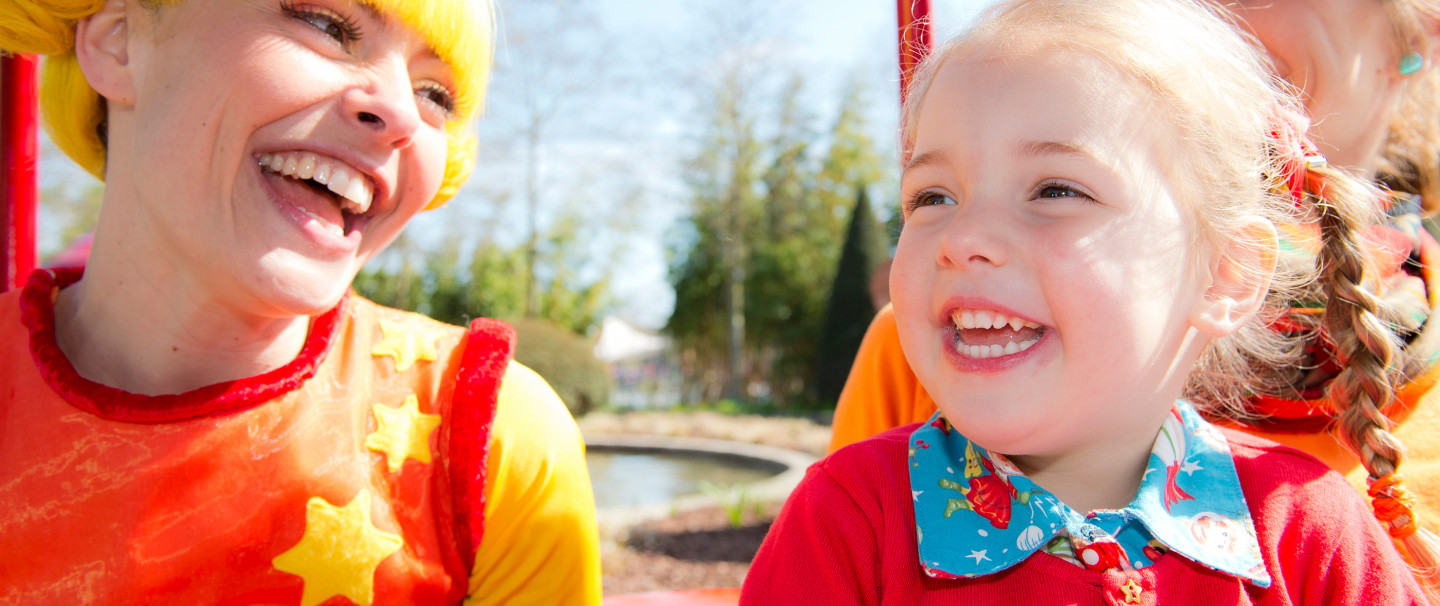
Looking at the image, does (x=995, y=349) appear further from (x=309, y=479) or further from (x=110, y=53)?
(x=110, y=53)

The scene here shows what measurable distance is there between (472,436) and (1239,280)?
1180 millimetres

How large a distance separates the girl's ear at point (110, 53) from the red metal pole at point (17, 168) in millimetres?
771

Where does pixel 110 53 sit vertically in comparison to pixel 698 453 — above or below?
above

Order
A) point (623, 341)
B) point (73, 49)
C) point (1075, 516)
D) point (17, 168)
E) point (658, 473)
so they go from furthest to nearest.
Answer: point (623, 341)
point (658, 473)
point (17, 168)
point (73, 49)
point (1075, 516)

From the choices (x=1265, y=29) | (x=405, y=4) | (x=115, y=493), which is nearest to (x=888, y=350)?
(x=1265, y=29)

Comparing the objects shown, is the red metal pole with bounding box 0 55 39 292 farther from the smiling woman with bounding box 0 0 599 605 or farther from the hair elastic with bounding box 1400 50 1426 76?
the hair elastic with bounding box 1400 50 1426 76

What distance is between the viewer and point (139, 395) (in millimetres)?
1368

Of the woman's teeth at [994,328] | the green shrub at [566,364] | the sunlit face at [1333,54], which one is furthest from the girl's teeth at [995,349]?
the green shrub at [566,364]

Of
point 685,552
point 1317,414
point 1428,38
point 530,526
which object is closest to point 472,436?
point 530,526

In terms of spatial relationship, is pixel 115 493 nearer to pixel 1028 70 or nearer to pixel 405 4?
pixel 405 4

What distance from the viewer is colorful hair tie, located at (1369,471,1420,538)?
137 centimetres

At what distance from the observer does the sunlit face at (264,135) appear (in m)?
1.30

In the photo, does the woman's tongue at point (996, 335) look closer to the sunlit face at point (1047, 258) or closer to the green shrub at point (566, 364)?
the sunlit face at point (1047, 258)

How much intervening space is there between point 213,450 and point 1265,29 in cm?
190
